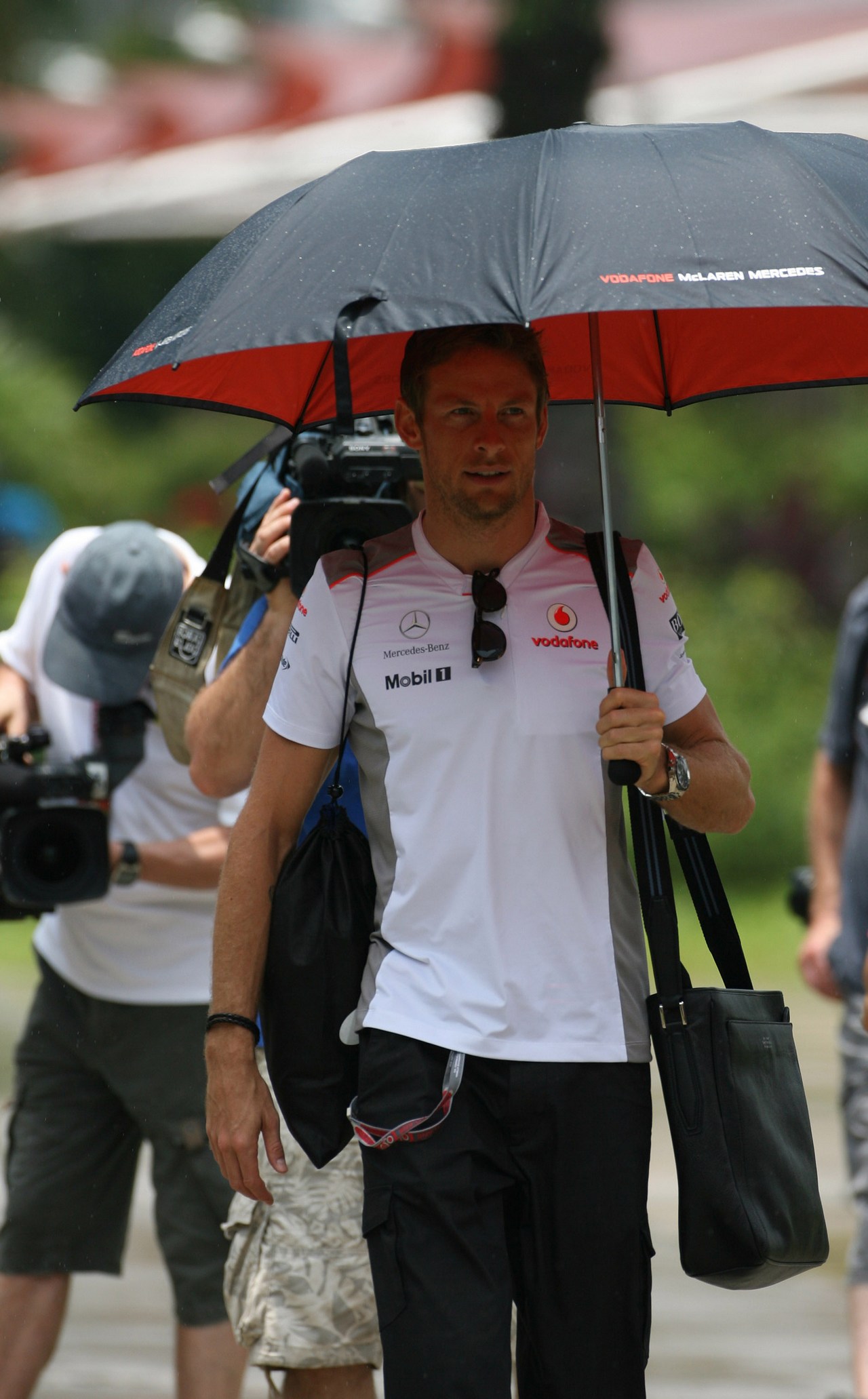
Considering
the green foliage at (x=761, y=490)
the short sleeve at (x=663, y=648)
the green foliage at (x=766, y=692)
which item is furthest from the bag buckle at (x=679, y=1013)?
the green foliage at (x=761, y=490)

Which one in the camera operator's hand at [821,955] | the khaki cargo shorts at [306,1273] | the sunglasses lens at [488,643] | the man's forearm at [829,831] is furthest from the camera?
the man's forearm at [829,831]

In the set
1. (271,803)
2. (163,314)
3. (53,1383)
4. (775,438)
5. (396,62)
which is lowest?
(53,1383)

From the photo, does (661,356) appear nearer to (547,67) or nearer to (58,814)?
(58,814)

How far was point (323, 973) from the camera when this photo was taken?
317 centimetres

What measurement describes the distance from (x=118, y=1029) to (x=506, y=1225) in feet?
5.53

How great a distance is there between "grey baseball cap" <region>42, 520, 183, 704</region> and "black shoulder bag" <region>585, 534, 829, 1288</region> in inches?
68.0

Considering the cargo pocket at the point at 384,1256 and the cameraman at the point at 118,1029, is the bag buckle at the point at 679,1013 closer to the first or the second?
the cargo pocket at the point at 384,1256

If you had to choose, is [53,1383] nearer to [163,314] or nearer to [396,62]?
[163,314]

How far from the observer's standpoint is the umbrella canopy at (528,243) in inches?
105

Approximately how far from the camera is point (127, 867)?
450 centimetres

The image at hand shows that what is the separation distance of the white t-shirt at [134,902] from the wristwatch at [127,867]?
8 centimetres

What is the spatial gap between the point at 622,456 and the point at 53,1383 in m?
10.0

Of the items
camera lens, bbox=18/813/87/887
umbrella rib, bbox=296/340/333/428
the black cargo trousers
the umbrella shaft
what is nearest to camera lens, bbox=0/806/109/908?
camera lens, bbox=18/813/87/887

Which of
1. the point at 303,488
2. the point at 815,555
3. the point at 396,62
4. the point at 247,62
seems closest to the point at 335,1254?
the point at 303,488
